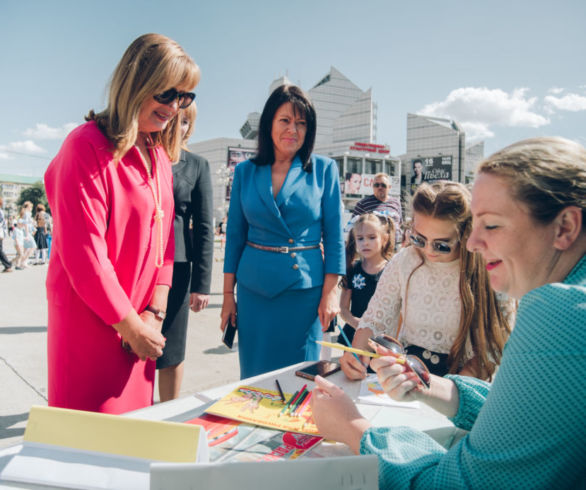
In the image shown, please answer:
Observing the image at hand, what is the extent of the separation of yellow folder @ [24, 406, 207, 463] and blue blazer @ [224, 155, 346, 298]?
1.19m

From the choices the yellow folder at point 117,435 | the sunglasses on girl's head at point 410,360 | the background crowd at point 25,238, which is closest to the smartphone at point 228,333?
the sunglasses on girl's head at point 410,360

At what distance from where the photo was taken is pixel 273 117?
83.7 inches

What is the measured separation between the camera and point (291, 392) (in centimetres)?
125

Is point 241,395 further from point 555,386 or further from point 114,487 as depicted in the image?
point 555,386

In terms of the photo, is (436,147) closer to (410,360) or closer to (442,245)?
(442,245)

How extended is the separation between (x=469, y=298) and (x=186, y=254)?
1.42 meters

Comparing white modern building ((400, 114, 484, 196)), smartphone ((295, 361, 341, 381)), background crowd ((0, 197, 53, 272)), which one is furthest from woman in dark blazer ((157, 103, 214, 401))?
white modern building ((400, 114, 484, 196))

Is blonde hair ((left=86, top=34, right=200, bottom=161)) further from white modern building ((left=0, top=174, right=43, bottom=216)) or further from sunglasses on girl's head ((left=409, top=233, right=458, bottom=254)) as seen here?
white modern building ((left=0, top=174, right=43, bottom=216))

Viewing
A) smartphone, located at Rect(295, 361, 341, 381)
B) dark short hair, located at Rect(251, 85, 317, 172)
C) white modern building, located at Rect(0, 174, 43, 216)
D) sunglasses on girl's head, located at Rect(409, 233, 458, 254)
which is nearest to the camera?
smartphone, located at Rect(295, 361, 341, 381)

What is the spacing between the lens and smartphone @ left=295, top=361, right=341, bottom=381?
1387 millimetres

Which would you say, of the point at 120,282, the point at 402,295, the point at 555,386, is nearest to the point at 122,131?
the point at 120,282

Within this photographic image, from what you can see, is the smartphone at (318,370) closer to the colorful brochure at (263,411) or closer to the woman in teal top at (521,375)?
the colorful brochure at (263,411)

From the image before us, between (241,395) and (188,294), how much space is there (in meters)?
1.17

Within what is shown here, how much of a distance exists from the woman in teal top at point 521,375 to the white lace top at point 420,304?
1.79ft
